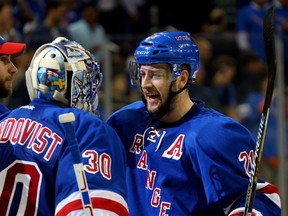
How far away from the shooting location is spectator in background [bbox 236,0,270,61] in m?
8.12

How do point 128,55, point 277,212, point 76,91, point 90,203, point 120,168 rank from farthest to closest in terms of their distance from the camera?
1. point 128,55
2. point 277,212
3. point 76,91
4. point 120,168
5. point 90,203

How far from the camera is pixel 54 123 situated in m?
3.55

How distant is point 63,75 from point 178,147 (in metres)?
0.76

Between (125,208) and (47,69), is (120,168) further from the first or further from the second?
(47,69)

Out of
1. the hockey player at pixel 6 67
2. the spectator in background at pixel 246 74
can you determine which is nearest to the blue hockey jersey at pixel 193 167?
the hockey player at pixel 6 67

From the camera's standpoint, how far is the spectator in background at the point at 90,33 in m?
7.96

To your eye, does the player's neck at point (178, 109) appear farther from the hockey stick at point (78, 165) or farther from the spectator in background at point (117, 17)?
the spectator in background at point (117, 17)

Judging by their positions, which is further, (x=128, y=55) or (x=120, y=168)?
(x=128, y=55)

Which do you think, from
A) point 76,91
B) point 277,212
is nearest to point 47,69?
point 76,91

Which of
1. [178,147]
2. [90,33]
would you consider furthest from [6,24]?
[178,147]

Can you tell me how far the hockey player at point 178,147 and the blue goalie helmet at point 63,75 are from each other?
19.7 inches

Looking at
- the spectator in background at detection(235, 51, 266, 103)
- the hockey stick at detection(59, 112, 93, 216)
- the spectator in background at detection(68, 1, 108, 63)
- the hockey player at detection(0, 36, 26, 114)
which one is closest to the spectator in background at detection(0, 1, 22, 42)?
the spectator in background at detection(68, 1, 108, 63)

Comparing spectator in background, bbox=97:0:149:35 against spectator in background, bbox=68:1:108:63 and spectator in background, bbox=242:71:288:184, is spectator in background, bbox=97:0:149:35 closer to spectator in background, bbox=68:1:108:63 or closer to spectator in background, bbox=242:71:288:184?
spectator in background, bbox=68:1:108:63

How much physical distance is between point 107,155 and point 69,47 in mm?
633
